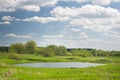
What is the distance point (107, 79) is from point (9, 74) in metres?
15.0

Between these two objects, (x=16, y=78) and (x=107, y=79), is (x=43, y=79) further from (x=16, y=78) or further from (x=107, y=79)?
(x=107, y=79)

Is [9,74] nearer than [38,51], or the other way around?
[9,74]

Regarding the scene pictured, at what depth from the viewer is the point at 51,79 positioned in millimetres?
38812

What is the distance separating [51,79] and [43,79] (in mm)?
1178

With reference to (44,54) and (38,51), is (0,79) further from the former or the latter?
(38,51)

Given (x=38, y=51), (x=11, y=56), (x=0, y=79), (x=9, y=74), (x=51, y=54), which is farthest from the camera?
(x=38, y=51)

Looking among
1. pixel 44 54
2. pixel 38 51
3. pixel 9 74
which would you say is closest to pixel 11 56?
pixel 44 54

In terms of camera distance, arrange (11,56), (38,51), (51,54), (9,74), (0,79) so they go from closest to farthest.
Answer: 1. (0,79)
2. (9,74)
3. (11,56)
4. (51,54)
5. (38,51)

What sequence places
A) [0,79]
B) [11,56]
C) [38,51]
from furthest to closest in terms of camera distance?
[38,51]
[11,56]
[0,79]

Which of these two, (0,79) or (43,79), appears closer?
(0,79)

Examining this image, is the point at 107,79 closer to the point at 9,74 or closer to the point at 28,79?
the point at 28,79

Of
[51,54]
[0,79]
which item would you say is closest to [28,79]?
[0,79]

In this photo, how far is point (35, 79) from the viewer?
3872 cm

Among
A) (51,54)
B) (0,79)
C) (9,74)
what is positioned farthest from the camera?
(51,54)
